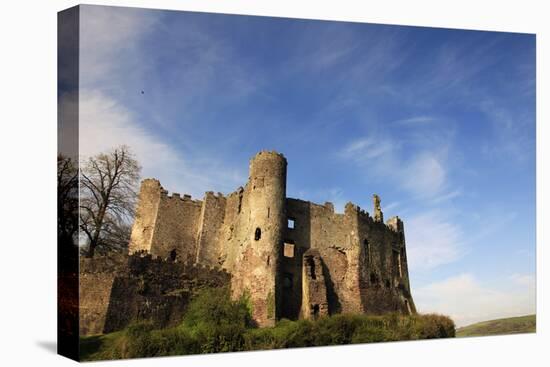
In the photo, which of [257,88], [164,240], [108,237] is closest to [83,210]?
[108,237]

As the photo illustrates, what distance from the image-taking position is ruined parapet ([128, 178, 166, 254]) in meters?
30.3

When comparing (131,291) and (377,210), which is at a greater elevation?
(377,210)

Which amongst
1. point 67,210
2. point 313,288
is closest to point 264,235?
point 313,288

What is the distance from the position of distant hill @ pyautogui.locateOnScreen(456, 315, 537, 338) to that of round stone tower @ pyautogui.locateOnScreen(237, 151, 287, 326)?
743cm

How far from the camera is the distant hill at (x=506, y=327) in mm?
24984

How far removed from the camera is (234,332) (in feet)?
68.2

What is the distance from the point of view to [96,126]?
19.5 meters

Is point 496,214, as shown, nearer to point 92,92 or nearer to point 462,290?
point 462,290

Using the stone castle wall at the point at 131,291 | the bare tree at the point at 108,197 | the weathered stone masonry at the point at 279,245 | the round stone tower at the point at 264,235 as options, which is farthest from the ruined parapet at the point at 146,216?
the stone castle wall at the point at 131,291

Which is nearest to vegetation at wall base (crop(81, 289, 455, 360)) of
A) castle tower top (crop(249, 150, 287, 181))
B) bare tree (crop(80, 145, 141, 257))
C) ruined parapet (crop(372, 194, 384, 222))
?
bare tree (crop(80, 145, 141, 257))

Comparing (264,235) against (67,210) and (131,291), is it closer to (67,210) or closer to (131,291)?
(131,291)

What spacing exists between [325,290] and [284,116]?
747 centimetres

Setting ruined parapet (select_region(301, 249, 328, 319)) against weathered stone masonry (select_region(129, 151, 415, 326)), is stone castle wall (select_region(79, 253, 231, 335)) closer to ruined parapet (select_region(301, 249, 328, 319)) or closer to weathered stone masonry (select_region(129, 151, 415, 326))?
weathered stone masonry (select_region(129, 151, 415, 326))

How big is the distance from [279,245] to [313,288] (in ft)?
7.42
